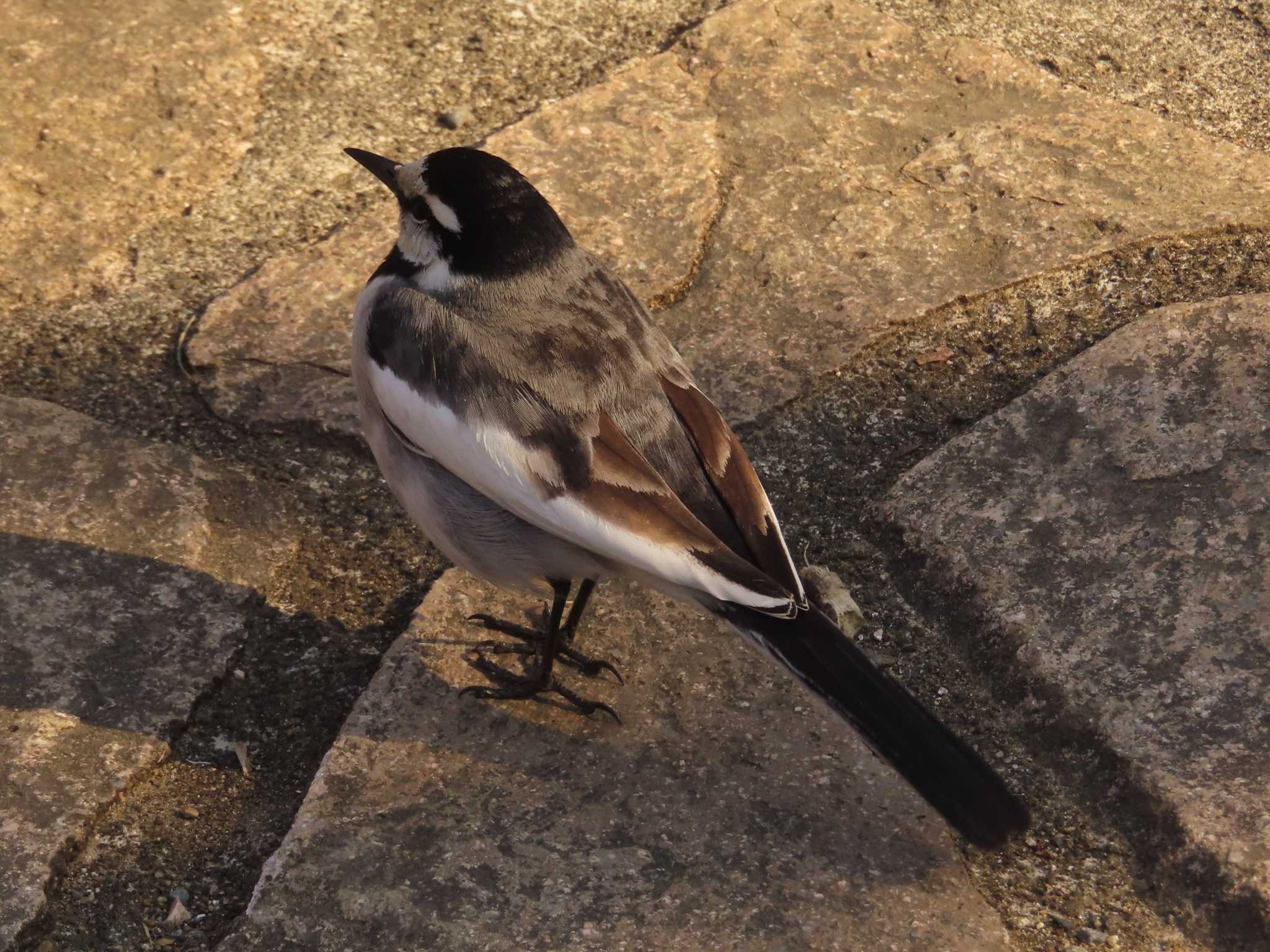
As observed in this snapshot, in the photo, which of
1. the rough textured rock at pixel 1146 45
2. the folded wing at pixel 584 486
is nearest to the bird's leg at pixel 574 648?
the folded wing at pixel 584 486

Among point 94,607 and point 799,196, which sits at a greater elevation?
point 799,196

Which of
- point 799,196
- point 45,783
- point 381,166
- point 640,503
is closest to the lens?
point 45,783

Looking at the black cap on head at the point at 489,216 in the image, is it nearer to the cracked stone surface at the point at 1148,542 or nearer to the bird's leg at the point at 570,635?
the bird's leg at the point at 570,635

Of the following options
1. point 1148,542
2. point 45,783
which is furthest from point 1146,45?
point 45,783

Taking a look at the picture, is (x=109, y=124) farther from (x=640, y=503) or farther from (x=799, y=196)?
(x=640, y=503)

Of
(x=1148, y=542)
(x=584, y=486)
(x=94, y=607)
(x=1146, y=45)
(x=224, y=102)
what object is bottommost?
(x=94, y=607)

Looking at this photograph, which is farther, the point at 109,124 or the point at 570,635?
the point at 109,124

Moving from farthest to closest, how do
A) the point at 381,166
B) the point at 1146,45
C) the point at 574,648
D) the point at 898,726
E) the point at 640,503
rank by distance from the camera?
the point at 1146,45 → the point at 381,166 → the point at 574,648 → the point at 640,503 → the point at 898,726
